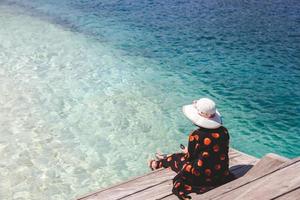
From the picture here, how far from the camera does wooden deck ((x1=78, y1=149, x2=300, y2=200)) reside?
301cm

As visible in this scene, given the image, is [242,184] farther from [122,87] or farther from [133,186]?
[122,87]

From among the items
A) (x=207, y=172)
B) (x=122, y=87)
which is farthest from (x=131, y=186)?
(x=122, y=87)

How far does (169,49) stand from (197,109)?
1166cm

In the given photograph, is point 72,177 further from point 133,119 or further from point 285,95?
point 285,95

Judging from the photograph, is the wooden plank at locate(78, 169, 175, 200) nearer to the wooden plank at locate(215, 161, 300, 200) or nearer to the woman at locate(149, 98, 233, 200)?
the woman at locate(149, 98, 233, 200)

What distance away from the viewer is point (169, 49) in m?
15.6

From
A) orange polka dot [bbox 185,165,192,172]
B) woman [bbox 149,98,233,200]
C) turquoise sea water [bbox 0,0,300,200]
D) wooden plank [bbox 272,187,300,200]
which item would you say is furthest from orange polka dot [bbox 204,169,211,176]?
turquoise sea water [bbox 0,0,300,200]

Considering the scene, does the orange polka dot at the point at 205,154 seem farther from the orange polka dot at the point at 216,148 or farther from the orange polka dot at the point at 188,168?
the orange polka dot at the point at 188,168

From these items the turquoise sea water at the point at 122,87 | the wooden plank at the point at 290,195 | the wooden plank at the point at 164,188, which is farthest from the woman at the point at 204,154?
the turquoise sea water at the point at 122,87

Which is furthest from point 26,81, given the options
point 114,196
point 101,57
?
point 114,196

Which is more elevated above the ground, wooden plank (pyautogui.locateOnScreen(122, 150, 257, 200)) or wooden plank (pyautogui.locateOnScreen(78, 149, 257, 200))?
wooden plank (pyautogui.locateOnScreen(122, 150, 257, 200))

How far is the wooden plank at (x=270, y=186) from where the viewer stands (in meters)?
2.97

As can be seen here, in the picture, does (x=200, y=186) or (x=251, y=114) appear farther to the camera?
(x=251, y=114)

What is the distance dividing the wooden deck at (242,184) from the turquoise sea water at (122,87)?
2681 millimetres
